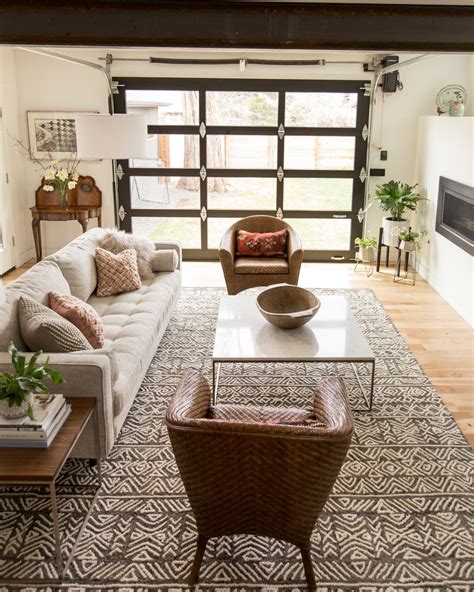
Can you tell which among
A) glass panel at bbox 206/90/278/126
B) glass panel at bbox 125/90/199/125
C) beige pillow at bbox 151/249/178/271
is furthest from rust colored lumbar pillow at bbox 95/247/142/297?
glass panel at bbox 206/90/278/126

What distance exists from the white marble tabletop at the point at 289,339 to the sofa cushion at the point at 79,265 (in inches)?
40.3

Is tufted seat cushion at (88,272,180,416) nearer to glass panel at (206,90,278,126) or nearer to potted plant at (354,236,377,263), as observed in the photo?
glass panel at (206,90,278,126)

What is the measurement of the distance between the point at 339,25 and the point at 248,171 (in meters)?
5.82

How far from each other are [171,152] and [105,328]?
381cm

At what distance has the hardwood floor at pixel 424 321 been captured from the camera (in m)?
4.53

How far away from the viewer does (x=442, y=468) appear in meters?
3.57

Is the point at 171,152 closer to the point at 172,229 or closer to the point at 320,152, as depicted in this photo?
the point at 172,229

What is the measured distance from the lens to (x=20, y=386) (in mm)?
2768

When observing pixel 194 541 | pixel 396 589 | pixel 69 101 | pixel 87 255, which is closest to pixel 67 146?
pixel 69 101

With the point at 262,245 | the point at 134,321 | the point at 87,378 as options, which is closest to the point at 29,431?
the point at 87,378

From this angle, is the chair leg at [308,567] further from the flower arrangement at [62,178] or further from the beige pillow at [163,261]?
the flower arrangement at [62,178]

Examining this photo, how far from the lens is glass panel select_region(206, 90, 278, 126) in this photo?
7.51m

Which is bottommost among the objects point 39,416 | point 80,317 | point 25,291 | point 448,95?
point 39,416

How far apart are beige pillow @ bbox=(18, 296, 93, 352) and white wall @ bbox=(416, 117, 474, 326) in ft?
12.5
